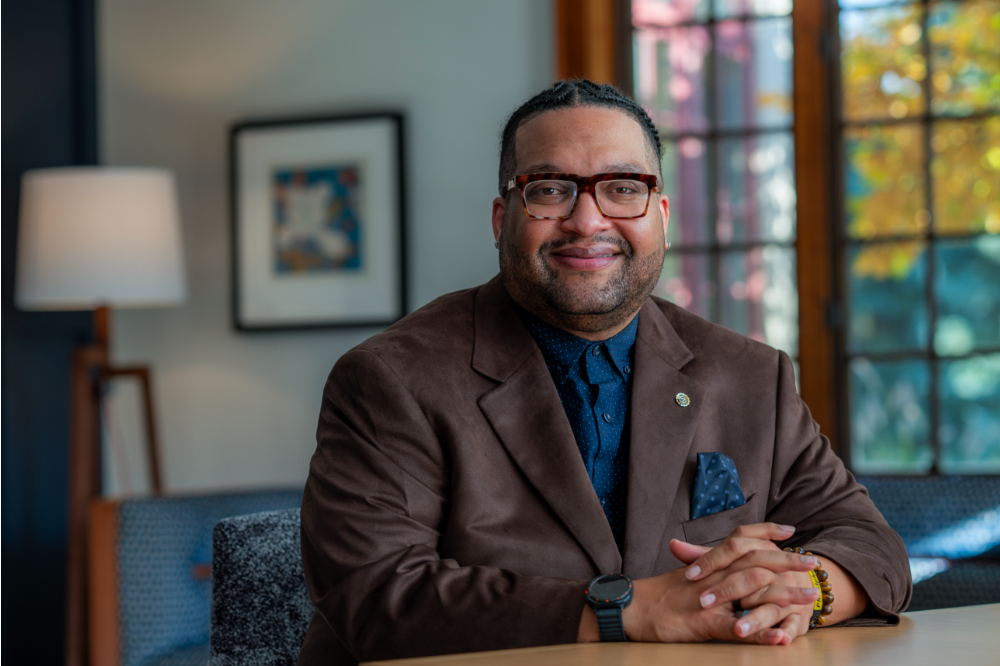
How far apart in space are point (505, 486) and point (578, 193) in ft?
1.51

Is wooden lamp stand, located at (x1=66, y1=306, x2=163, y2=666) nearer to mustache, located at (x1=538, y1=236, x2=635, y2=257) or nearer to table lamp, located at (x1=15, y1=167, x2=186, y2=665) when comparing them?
table lamp, located at (x1=15, y1=167, x2=186, y2=665)

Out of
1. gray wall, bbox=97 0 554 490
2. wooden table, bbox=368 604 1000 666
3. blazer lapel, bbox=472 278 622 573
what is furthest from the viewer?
gray wall, bbox=97 0 554 490

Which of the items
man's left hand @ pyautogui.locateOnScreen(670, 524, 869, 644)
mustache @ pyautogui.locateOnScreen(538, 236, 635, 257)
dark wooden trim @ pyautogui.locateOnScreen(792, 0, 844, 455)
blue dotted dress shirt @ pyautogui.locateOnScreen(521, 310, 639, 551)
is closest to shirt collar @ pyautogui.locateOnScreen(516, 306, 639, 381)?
blue dotted dress shirt @ pyautogui.locateOnScreen(521, 310, 639, 551)

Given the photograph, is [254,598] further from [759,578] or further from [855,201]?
[855,201]

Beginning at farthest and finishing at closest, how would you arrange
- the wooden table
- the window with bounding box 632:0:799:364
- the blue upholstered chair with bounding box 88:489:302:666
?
1. the window with bounding box 632:0:799:364
2. the blue upholstered chair with bounding box 88:489:302:666
3. the wooden table

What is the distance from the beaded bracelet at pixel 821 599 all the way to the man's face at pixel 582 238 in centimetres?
51

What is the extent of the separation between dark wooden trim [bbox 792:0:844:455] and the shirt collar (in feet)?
Result: 6.34

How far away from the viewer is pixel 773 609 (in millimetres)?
1153

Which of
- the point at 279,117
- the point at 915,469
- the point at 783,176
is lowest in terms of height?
the point at 915,469

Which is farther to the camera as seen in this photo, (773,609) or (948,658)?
(773,609)

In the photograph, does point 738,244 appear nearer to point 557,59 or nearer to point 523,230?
point 557,59

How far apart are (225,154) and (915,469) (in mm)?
2784

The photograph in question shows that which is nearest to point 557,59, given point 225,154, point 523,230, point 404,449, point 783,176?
point 783,176

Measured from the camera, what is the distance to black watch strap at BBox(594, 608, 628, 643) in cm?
117
